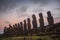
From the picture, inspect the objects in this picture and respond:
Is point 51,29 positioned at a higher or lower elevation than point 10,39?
higher

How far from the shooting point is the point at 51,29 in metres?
4.38

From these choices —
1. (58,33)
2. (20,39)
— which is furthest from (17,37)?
(58,33)

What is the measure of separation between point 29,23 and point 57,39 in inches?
70.5

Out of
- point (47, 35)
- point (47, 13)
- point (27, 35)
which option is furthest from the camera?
point (27, 35)

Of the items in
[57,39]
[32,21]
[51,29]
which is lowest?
[57,39]

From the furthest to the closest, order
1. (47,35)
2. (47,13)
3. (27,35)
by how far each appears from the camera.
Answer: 1. (27,35)
2. (47,13)
3. (47,35)

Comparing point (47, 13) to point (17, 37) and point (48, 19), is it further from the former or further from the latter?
point (17, 37)

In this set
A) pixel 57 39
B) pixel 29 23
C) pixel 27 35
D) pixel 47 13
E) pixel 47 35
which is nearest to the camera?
pixel 57 39

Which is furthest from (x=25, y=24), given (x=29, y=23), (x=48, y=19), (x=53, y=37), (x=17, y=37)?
(x=53, y=37)

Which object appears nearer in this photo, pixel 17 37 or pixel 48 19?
pixel 48 19

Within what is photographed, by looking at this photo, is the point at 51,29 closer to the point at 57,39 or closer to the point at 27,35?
the point at 57,39

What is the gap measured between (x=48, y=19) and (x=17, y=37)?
1498 mm

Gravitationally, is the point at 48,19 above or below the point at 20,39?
above

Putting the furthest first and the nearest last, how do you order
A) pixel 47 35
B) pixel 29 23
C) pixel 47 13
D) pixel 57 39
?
pixel 29 23
pixel 47 13
pixel 47 35
pixel 57 39
